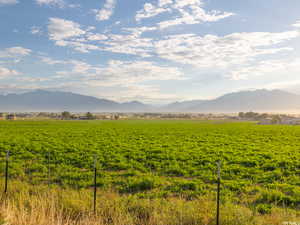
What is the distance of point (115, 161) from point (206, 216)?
9.10 metres

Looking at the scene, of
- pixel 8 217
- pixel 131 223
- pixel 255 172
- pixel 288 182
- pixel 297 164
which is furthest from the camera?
pixel 297 164

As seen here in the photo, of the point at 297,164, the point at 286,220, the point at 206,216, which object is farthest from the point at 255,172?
the point at 206,216

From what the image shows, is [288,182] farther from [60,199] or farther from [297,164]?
[60,199]

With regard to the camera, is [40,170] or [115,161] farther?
[115,161]

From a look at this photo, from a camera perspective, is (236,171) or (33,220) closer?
(33,220)

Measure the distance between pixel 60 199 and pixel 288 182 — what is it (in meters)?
9.13

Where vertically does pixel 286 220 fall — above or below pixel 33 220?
below

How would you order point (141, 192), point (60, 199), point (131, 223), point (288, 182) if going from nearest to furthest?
point (131, 223) < point (60, 199) < point (141, 192) < point (288, 182)

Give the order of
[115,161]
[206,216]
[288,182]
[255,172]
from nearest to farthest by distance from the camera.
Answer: [206,216] < [288,182] < [255,172] < [115,161]

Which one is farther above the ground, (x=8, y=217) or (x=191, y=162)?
(x=8, y=217)

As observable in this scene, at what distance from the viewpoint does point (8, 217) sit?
431 cm

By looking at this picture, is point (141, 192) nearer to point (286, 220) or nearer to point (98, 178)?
point (98, 178)

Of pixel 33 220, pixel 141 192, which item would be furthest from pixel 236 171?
pixel 33 220

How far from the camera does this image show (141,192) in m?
8.29
